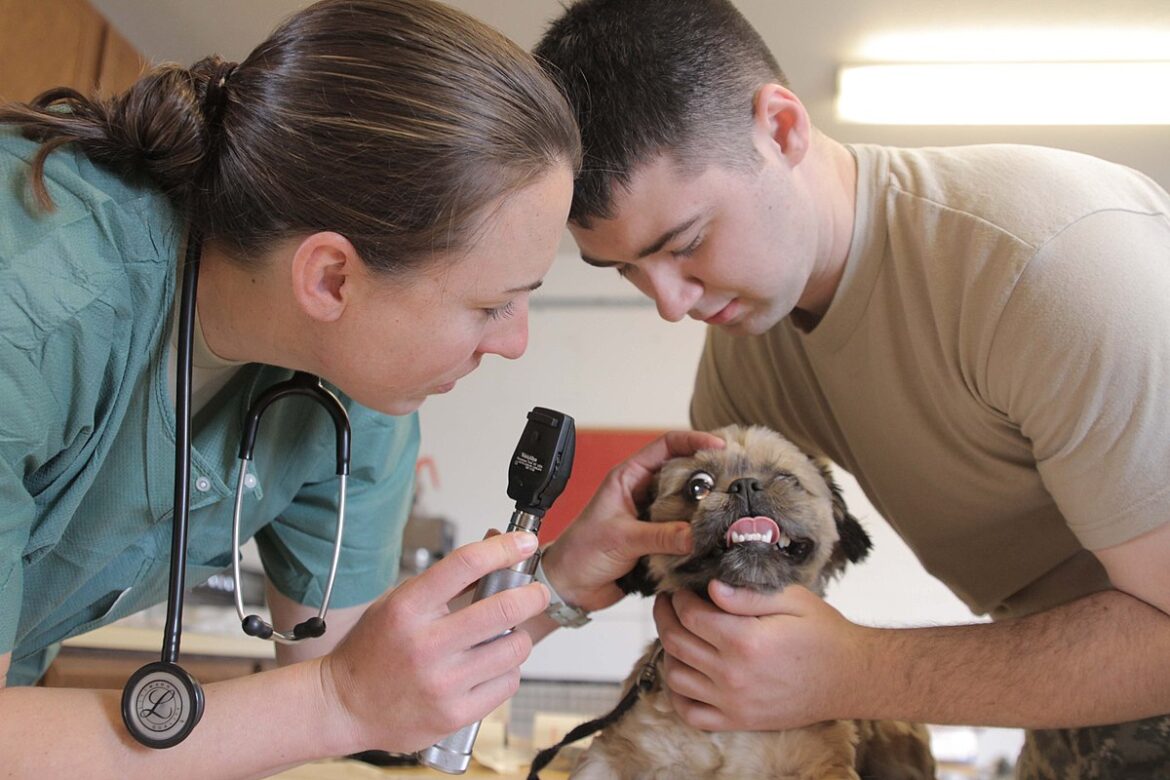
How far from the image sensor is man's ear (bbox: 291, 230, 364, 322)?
3.62 ft

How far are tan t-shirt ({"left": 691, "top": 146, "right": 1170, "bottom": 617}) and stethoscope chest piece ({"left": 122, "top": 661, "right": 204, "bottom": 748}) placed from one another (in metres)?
1.00

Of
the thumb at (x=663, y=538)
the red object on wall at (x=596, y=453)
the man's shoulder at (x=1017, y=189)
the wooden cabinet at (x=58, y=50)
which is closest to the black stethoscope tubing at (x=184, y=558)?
the thumb at (x=663, y=538)

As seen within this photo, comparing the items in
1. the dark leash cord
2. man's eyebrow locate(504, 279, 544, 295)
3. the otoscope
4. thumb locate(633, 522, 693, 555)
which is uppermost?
man's eyebrow locate(504, 279, 544, 295)

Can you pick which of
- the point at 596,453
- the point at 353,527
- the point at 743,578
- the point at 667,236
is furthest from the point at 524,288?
the point at 596,453

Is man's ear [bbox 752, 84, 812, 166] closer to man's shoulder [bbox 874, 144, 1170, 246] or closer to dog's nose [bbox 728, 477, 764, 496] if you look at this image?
man's shoulder [bbox 874, 144, 1170, 246]

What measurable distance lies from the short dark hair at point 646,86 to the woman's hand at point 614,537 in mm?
408

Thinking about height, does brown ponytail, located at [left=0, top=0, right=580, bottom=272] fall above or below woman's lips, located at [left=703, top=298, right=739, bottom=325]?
above

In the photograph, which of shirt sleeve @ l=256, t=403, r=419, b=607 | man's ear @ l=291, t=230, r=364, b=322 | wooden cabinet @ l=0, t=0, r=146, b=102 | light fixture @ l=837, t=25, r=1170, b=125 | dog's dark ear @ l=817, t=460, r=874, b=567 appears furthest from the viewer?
light fixture @ l=837, t=25, r=1170, b=125

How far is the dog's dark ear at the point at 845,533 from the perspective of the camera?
169 centimetres

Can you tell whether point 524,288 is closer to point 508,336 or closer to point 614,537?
point 508,336

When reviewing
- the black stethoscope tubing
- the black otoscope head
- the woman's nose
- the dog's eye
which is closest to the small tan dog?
the dog's eye

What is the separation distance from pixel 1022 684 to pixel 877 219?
0.68 m

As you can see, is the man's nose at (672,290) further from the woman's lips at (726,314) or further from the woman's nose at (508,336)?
the woman's nose at (508,336)

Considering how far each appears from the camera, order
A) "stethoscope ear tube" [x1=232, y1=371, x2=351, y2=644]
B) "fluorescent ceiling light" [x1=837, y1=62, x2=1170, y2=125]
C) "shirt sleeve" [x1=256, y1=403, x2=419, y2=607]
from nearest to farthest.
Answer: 1. "stethoscope ear tube" [x1=232, y1=371, x2=351, y2=644]
2. "shirt sleeve" [x1=256, y1=403, x2=419, y2=607]
3. "fluorescent ceiling light" [x1=837, y1=62, x2=1170, y2=125]
